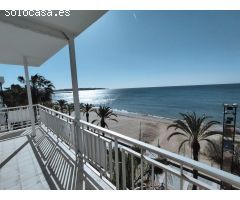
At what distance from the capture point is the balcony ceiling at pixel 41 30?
230 centimetres

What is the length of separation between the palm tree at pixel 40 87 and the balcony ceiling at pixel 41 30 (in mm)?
14227

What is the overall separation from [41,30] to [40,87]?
1640 centimetres

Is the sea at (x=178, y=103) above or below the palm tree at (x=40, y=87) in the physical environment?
below

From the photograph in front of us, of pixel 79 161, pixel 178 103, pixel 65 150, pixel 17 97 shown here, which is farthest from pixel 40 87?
pixel 178 103

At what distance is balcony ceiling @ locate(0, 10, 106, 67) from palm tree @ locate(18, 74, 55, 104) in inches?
560

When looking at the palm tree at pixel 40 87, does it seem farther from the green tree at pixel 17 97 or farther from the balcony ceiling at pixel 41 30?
the balcony ceiling at pixel 41 30

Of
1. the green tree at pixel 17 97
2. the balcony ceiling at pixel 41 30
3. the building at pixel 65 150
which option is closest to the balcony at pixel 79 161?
the building at pixel 65 150

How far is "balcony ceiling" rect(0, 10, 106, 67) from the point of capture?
230cm

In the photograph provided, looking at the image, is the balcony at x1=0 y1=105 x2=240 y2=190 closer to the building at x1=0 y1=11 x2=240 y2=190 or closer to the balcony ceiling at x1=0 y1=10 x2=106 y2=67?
the building at x1=0 y1=11 x2=240 y2=190

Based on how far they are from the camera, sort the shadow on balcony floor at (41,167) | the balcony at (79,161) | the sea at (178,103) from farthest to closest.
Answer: the sea at (178,103)
the shadow on balcony floor at (41,167)
the balcony at (79,161)

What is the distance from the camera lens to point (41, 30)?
8.66 ft

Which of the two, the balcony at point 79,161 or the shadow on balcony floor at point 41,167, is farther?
the shadow on balcony floor at point 41,167

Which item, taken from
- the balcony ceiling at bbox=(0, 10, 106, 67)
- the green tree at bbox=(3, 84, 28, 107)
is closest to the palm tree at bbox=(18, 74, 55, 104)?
the green tree at bbox=(3, 84, 28, 107)
